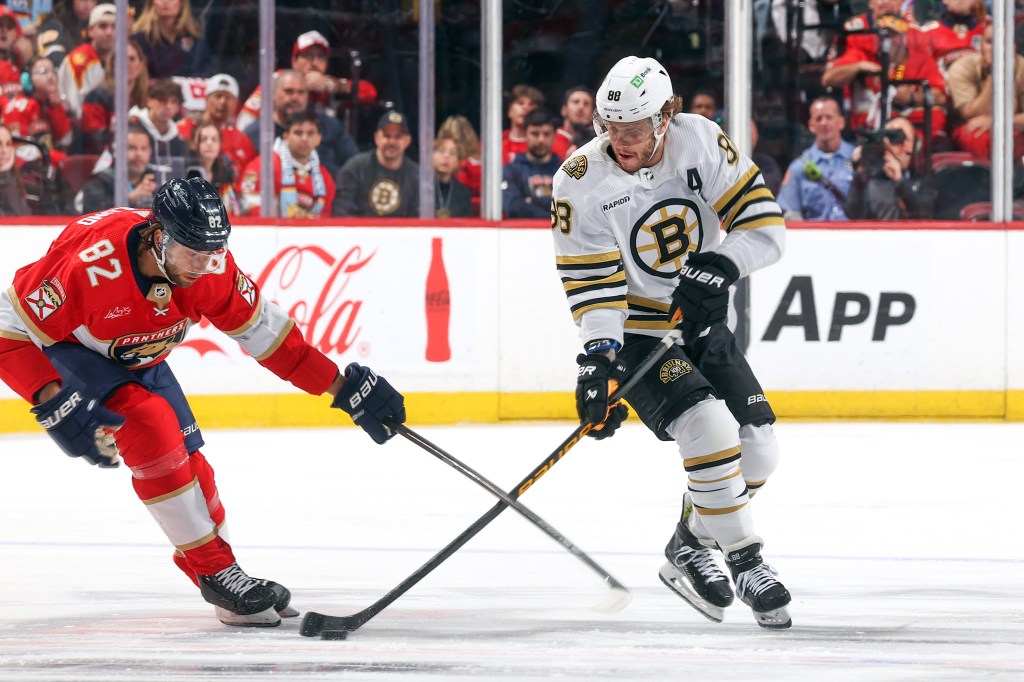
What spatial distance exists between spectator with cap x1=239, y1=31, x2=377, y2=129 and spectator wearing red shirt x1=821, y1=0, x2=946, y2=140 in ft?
7.90

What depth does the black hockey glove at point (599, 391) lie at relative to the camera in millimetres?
2928

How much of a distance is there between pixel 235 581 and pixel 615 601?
2.85ft

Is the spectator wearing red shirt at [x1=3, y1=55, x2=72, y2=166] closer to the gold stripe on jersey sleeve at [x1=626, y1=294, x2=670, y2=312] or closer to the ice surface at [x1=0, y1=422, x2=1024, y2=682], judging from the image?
the ice surface at [x1=0, y1=422, x2=1024, y2=682]

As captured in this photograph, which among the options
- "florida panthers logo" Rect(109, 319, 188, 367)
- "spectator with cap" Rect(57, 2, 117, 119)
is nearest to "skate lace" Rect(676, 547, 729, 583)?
"florida panthers logo" Rect(109, 319, 188, 367)

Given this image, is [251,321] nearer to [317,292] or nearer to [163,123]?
[317,292]

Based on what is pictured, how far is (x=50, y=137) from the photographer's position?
6445 mm

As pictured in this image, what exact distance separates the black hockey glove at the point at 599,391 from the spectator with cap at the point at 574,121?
3.97 metres

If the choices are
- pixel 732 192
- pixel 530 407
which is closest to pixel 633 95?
pixel 732 192

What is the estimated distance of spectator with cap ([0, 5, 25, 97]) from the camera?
6.34 meters

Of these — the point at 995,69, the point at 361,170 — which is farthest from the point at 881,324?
the point at 361,170

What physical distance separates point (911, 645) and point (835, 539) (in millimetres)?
1154

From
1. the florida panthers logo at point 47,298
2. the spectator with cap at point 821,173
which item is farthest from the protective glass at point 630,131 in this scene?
the spectator with cap at point 821,173

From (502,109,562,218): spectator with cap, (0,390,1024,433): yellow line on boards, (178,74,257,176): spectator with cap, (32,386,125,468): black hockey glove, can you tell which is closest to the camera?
(32,386,125,468): black hockey glove

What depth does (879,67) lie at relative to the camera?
272 inches
